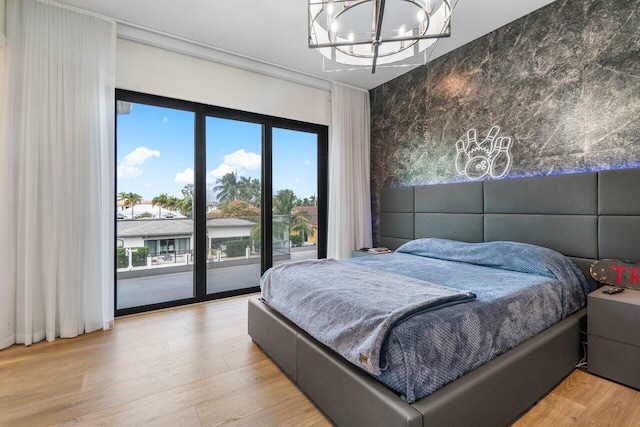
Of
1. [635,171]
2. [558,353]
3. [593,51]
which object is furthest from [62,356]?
[593,51]

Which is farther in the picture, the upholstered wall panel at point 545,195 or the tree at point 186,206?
the tree at point 186,206

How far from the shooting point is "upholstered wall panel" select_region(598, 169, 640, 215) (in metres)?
2.17

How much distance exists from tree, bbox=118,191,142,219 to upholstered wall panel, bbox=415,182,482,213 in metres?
3.19

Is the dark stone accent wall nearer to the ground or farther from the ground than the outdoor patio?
farther from the ground

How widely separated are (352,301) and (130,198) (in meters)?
2.78

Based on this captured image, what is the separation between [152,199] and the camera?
3.39m

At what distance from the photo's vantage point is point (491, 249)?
262cm

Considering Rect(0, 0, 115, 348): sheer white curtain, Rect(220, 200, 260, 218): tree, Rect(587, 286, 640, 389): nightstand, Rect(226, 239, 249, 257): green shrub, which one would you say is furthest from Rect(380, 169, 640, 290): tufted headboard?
Rect(0, 0, 115, 348): sheer white curtain

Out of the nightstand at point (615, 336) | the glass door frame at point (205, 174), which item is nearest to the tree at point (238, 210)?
the glass door frame at point (205, 174)

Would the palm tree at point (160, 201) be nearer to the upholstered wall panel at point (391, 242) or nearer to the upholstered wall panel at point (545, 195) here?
the upholstered wall panel at point (391, 242)

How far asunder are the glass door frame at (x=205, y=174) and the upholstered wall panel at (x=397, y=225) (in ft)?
2.76

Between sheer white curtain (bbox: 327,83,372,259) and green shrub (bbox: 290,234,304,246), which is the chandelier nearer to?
sheer white curtain (bbox: 327,83,372,259)

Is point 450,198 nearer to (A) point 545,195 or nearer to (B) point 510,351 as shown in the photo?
(A) point 545,195

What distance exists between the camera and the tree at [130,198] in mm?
3200
